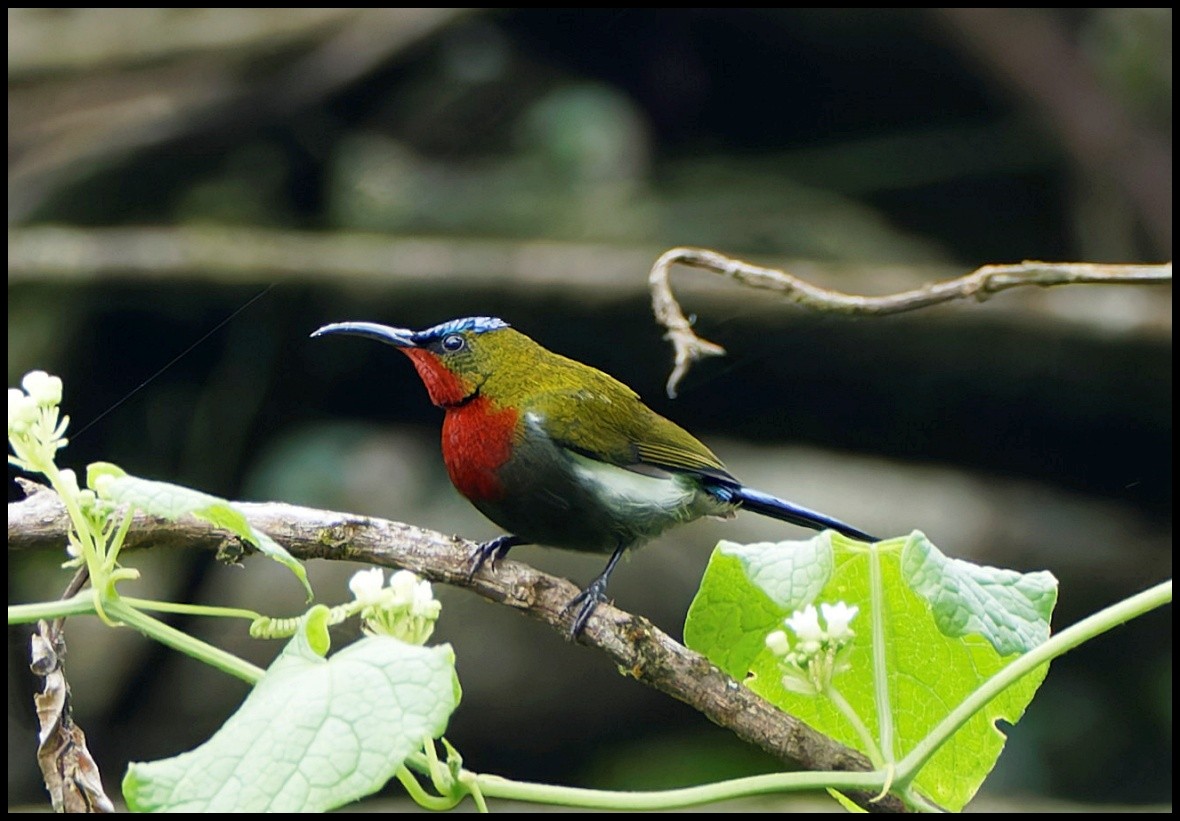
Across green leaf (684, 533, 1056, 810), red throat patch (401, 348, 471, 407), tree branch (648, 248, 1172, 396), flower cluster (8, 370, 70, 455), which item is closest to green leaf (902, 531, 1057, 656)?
green leaf (684, 533, 1056, 810)

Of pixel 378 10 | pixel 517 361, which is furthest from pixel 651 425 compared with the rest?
pixel 378 10

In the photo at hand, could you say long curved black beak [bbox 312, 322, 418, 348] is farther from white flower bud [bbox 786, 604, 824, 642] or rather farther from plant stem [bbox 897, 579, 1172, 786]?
plant stem [bbox 897, 579, 1172, 786]

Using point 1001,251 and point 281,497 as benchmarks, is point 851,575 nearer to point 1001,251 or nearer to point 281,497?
point 281,497

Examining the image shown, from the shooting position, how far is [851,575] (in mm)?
1604

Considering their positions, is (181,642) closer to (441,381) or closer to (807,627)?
(807,627)

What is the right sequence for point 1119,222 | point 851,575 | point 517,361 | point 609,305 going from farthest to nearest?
point 1119,222
point 609,305
point 517,361
point 851,575

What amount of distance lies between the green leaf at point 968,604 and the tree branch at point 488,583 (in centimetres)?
24

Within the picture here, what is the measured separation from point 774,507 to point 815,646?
0.97m

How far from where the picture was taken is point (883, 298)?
177 cm

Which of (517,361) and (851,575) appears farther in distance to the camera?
(517,361)

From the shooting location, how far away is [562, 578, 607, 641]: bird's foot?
5.41ft

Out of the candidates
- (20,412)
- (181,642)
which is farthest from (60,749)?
(20,412)

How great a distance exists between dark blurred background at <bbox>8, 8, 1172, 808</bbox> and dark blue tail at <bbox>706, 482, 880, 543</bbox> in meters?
1.79

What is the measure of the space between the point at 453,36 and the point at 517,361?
497 centimetres
